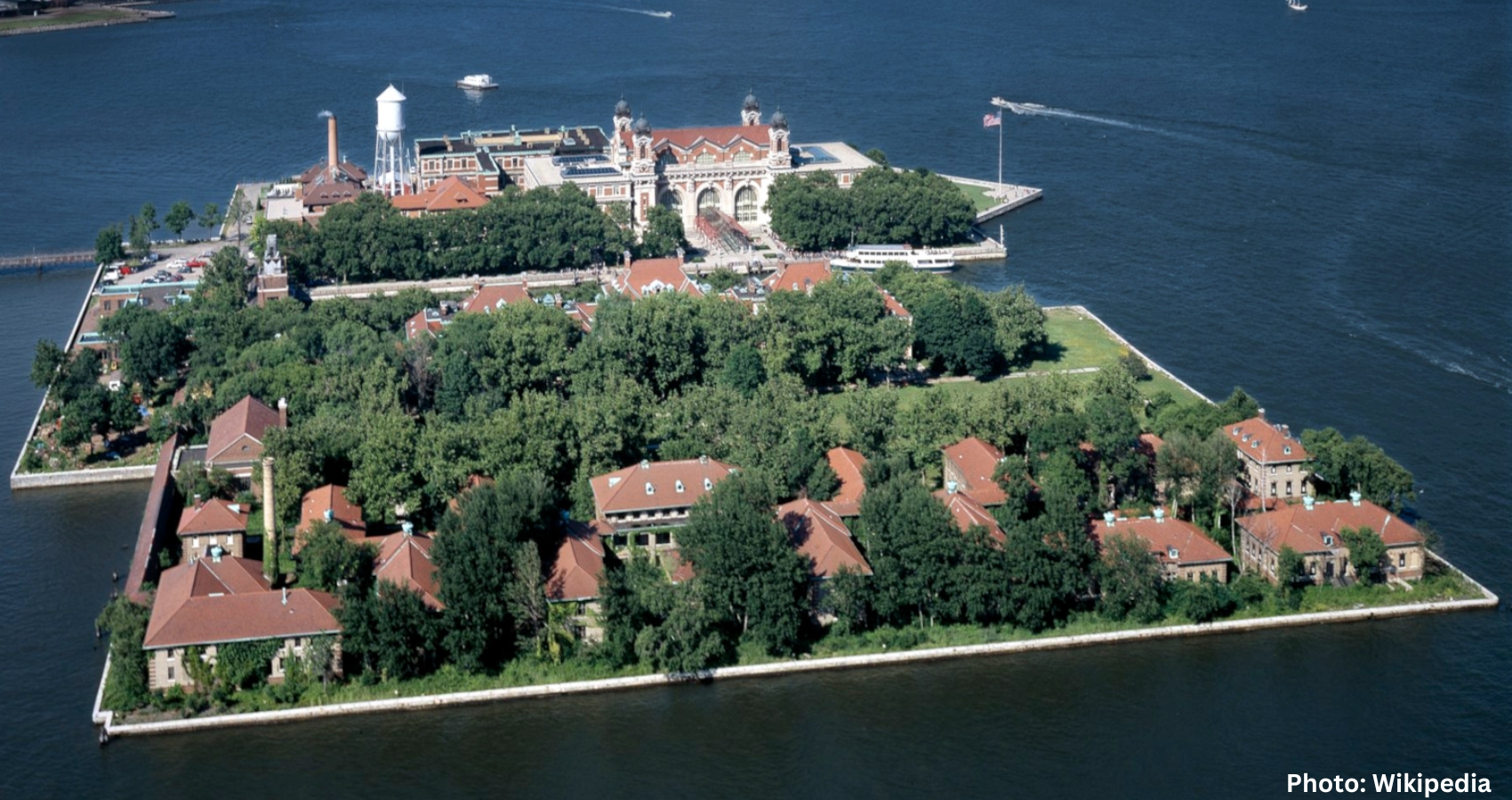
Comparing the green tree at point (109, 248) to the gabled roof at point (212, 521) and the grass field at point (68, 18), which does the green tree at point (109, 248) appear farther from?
the grass field at point (68, 18)

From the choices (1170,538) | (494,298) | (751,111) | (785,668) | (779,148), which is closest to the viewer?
(785,668)

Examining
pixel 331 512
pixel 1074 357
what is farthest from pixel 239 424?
pixel 1074 357

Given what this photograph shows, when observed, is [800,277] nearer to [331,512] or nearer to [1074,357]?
[1074,357]

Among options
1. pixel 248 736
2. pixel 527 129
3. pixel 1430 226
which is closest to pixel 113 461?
pixel 248 736

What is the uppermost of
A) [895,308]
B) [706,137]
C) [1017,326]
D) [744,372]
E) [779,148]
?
[706,137]

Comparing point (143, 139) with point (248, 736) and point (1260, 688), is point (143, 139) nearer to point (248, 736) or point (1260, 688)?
point (248, 736)

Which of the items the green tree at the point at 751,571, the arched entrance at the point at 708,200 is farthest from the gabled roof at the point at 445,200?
the green tree at the point at 751,571

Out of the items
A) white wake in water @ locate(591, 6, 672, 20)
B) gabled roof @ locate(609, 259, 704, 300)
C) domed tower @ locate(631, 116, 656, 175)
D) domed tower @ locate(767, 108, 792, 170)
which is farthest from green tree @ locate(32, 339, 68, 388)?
white wake in water @ locate(591, 6, 672, 20)

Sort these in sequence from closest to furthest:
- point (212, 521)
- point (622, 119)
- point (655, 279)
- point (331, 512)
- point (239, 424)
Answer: point (331, 512) < point (212, 521) < point (239, 424) < point (655, 279) < point (622, 119)

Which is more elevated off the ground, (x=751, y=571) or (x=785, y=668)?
(x=751, y=571)
